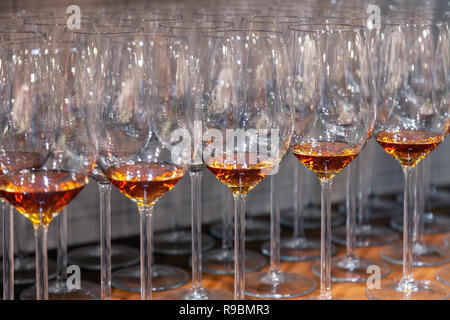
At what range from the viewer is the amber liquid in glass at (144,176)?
3.29 ft

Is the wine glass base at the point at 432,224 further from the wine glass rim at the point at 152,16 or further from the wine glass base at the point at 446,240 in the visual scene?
the wine glass rim at the point at 152,16

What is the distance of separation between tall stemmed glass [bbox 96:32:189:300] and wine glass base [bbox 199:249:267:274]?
0.48 meters

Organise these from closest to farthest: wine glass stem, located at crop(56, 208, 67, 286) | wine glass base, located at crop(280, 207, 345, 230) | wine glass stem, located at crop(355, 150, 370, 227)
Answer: wine glass stem, located at crop(56, 208, 67, 286) < wine glass stem, located at crop(355, 150, 370, 227) < wine glass base, located at crop(280, 207, 345, 230)

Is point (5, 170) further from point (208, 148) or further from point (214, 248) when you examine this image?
point (214, 248)

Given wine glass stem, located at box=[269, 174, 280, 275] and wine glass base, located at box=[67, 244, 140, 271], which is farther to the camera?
wine glass base, located at box=[67, 244, 140, 271]

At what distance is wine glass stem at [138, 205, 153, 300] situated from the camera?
105cm

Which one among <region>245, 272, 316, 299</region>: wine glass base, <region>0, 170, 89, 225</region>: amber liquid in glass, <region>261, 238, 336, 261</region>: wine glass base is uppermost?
<region>0, 170, 89, 225</region>: amber liquid in glass

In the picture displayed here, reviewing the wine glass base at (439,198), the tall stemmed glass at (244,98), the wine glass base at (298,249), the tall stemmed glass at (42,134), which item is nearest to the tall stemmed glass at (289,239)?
the wine glass base at (298,249)

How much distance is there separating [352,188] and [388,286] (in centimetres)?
26

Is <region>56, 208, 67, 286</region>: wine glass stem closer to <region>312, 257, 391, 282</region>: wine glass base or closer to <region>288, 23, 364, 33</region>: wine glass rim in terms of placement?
<region>312, 257, 391, 282</region>: wine glass base

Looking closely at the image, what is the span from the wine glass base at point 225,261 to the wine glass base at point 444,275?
1.04 ft

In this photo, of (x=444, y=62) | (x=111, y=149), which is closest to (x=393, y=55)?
(x=444, y=62)

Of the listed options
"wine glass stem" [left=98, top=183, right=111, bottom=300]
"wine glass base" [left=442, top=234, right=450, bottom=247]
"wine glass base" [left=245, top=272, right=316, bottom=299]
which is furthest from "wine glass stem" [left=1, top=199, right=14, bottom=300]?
"wine glass base" [left=442, top=234, right=450, bottom=247]

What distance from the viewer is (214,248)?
167 cm
